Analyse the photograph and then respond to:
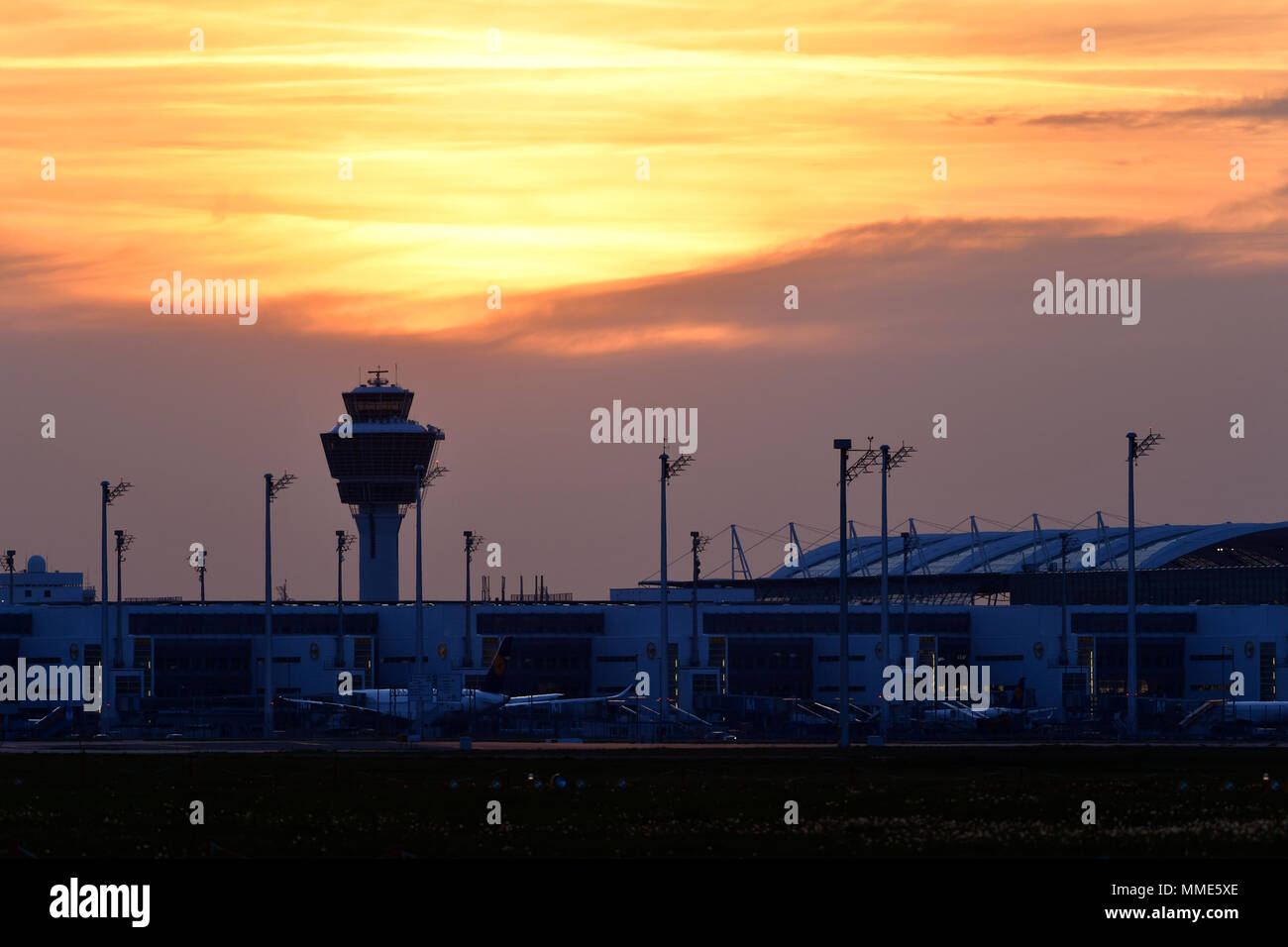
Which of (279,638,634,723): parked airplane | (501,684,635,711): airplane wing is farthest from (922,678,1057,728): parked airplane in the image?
(279,638,634,723): parked airplane

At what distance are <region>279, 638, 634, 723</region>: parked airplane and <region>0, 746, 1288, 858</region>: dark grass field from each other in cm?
5367

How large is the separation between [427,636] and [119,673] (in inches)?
1074

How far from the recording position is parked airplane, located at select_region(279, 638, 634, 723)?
134 m

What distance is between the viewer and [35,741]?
109938 millimetres

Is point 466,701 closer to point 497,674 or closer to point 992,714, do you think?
point 497,674

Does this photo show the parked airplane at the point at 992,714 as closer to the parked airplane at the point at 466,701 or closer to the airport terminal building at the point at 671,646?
the airport terminal building at the point at 671,646

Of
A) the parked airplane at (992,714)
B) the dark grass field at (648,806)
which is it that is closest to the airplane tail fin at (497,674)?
the parked airplane at (992,714)

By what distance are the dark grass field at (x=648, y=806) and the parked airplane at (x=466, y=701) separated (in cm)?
5367

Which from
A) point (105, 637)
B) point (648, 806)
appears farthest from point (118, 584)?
point (648, 806)

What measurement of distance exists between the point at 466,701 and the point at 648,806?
91.6m

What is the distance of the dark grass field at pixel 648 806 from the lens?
41.0 meters

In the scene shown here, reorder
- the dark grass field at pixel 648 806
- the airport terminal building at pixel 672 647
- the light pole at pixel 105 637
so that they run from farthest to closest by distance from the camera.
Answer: the airport terminal building at pixel 672 647 → the light pole at pixel 105 637 → the dark grass field at pixel 648 806

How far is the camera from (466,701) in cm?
14138
